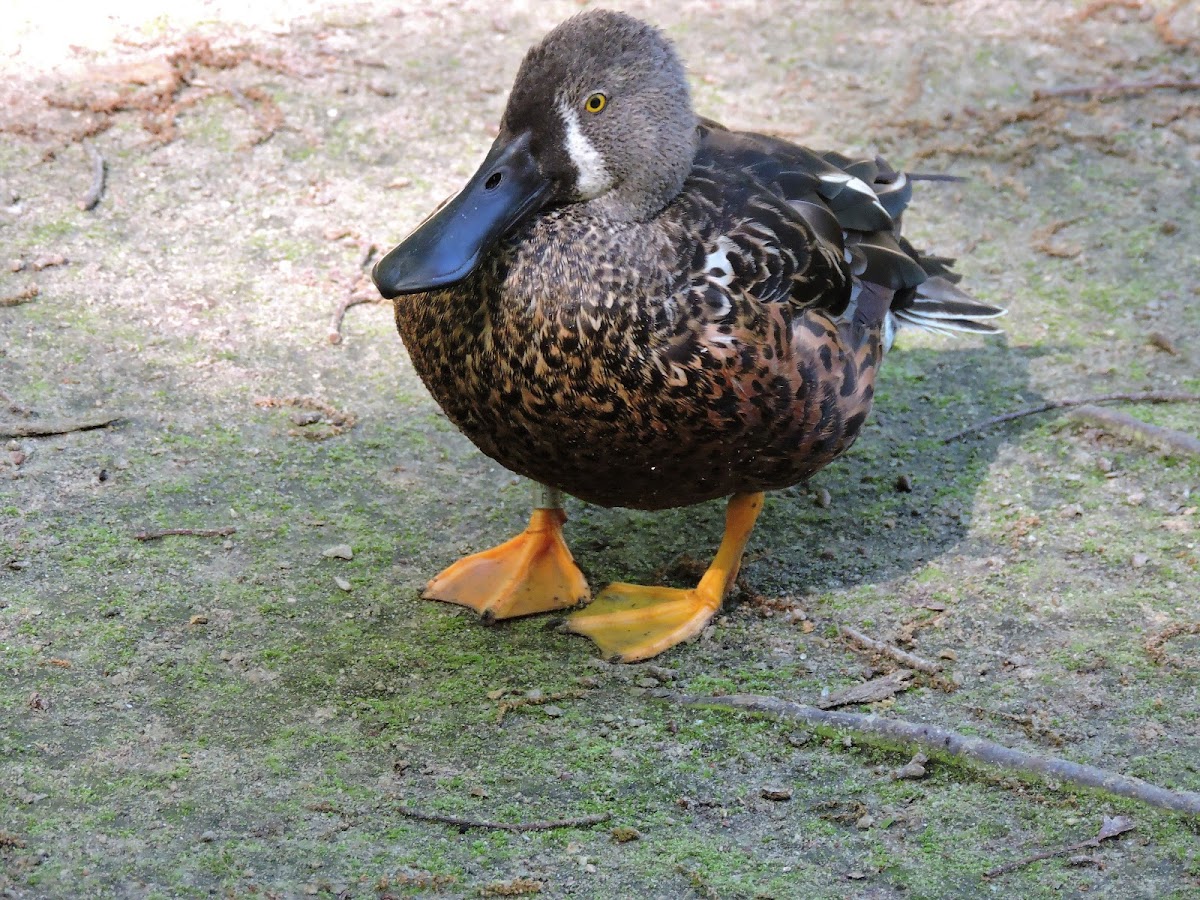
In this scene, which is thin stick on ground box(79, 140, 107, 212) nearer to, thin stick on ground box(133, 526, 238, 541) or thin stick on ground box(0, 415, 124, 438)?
thin stick on ground box(0, 415, 124, 438)

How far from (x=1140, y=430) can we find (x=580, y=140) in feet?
7.77

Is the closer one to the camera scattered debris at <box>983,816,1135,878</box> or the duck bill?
scattered debris at <box>983,816,1135,878</box>

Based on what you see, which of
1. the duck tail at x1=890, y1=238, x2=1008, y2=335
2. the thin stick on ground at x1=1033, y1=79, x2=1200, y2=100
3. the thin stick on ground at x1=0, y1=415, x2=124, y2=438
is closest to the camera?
the thin stick on ground at x1=0, y1=415, x2=124, y2=438

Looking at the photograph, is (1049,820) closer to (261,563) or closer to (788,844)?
(788,844)

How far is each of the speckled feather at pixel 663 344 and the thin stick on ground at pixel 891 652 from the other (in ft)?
1.55

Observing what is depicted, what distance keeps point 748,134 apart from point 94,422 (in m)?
2.29

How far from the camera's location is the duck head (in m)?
3.37

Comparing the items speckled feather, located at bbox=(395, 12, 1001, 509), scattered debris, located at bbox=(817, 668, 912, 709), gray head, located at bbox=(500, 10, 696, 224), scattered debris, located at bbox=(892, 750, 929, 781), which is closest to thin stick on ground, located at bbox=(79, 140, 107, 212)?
speckled feather, located at bbox=(395, 12, 1001, 509)

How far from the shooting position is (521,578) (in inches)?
155

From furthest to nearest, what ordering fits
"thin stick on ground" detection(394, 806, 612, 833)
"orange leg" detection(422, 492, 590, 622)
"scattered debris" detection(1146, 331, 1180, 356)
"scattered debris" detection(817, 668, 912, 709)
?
"scattered debris" detection(1146, 331, 1180, 356)
"orange leg" detection(422, 492, 590, 622)
"scattered debris" detection(817, 668, 912, 709)
"thin stick on ground" detection(394, 806, 612, 833)

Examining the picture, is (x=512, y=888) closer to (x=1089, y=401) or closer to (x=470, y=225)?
(x=470, y=225)

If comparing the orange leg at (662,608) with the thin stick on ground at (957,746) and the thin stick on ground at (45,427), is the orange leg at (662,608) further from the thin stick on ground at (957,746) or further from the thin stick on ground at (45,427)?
the thin stick on ground at (45,427)

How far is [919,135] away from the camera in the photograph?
634cm

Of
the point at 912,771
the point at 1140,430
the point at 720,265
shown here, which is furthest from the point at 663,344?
the point at 1140,430
